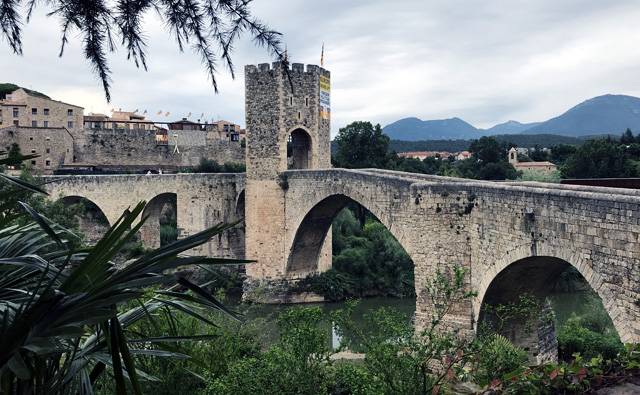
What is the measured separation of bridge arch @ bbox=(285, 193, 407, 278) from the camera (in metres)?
19.3

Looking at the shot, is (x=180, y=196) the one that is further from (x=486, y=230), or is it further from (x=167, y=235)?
(x=486, y=230)

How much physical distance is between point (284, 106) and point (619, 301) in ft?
46.5

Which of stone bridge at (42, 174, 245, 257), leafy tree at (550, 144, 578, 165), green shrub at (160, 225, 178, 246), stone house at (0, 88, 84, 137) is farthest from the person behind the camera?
leafy tree at (550, 144, 578, 165)

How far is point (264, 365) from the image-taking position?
6293 mm

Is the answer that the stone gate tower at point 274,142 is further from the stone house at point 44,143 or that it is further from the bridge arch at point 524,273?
the stone house at point 44,143

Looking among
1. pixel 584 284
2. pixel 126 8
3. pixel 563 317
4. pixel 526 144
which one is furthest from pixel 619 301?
pixel 526 144

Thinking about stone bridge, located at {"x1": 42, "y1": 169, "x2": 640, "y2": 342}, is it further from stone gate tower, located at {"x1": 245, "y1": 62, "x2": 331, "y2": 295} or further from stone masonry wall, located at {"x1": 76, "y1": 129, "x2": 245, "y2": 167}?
stone masonry wall, located at {"x1": 76, "y1": 129, "x2": 245, "y2": 167}

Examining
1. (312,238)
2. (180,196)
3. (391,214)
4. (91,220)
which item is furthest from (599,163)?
(91,220)

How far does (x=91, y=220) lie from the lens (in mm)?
25344

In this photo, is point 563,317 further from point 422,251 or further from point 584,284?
point 422,251

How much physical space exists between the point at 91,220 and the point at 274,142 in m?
10.2

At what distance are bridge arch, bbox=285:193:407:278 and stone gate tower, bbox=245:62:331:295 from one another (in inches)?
8.2

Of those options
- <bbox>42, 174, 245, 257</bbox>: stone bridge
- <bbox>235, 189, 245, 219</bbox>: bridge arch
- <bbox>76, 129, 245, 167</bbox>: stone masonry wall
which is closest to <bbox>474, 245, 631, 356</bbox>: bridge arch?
<bbox>235, 189, 245, 219</bbox>: bridge arch

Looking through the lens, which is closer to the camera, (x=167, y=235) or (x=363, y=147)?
(x=167, y=235)
